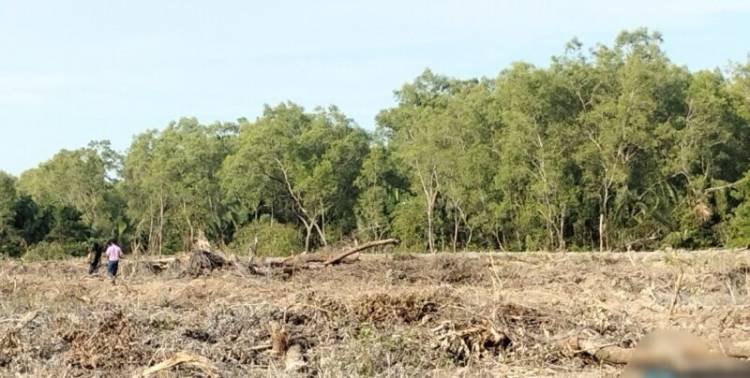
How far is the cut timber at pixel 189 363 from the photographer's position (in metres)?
7.09

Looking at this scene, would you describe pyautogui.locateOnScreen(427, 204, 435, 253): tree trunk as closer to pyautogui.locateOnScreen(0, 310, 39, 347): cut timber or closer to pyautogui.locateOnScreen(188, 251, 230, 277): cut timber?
pyautogui.locateOnScreen(188, 251, 230, 277): cut timber

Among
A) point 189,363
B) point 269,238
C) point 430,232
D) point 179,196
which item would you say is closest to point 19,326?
point 189,363

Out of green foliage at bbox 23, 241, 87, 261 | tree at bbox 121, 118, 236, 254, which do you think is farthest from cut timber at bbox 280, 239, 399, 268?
tree at bbox 121, 118, 236, 254

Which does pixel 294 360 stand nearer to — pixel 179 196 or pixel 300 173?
pixel 300 173

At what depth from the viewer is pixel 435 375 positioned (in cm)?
742

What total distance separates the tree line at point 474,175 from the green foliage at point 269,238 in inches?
7.6

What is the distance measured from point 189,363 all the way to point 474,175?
37.8 meters

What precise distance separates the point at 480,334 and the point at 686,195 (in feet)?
116

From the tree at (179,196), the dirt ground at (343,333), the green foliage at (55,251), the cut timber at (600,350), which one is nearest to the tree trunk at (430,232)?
the tree at (179,196)

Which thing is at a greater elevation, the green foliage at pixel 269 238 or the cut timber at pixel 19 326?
the cut timber at pixel 19 326

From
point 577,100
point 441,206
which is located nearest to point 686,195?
point 577,100

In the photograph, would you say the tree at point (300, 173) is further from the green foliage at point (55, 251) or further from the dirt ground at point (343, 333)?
the dirt ground at point (343, 333)

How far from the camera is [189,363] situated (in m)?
7.26

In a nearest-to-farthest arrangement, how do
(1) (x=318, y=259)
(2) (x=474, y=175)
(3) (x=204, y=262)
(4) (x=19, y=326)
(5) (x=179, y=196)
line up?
(4) (x=19, y=326) → (3) (x=204, y=262) → (1) (x=318, y=259) → (2) (x=474, y=175) → (5) (x=179, y=196)
